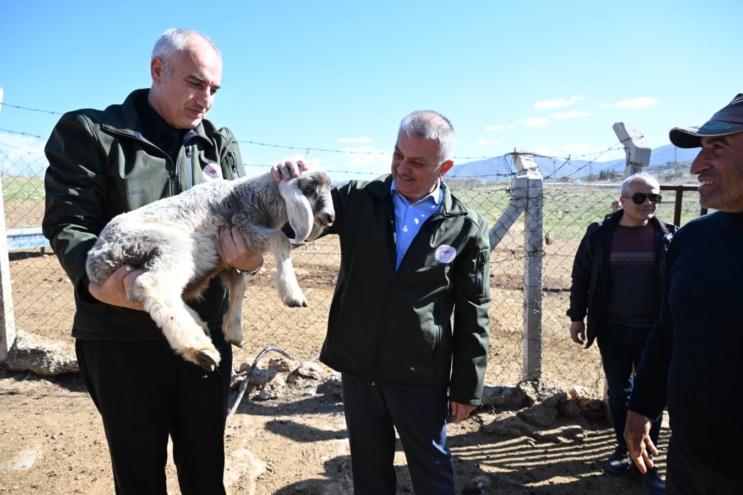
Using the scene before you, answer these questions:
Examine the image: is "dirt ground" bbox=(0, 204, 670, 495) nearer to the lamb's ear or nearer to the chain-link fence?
the chain-link fence

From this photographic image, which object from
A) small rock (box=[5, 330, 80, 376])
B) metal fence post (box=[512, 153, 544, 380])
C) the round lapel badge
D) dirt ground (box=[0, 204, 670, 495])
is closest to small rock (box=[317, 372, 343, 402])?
dirt ground (box=[0, 204, 670, 495])

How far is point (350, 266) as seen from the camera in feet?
9.24

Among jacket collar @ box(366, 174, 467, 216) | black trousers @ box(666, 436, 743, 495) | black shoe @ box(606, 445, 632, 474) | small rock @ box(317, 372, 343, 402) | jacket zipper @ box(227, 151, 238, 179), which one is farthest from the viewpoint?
A: small rock @ box(317, 372, 343, 402)

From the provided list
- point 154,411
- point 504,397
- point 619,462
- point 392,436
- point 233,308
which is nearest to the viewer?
point 154,411

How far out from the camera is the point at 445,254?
2.69m

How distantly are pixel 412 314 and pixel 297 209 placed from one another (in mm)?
929

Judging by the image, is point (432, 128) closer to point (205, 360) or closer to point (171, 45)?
point (171, 45)

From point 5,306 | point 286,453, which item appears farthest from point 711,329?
point 5,306

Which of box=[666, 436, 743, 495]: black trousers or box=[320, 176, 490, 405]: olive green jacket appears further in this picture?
box=[320, 176, 490, 405]: olive green jacket

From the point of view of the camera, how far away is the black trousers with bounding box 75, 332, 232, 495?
92.5 inches

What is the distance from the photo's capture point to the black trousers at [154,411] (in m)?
2.35

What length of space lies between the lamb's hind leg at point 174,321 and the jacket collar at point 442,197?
1252 millimetres

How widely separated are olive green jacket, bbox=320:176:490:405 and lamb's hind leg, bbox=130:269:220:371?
791 mm

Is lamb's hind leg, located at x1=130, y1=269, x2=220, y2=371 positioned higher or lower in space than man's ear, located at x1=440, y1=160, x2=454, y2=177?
lower
